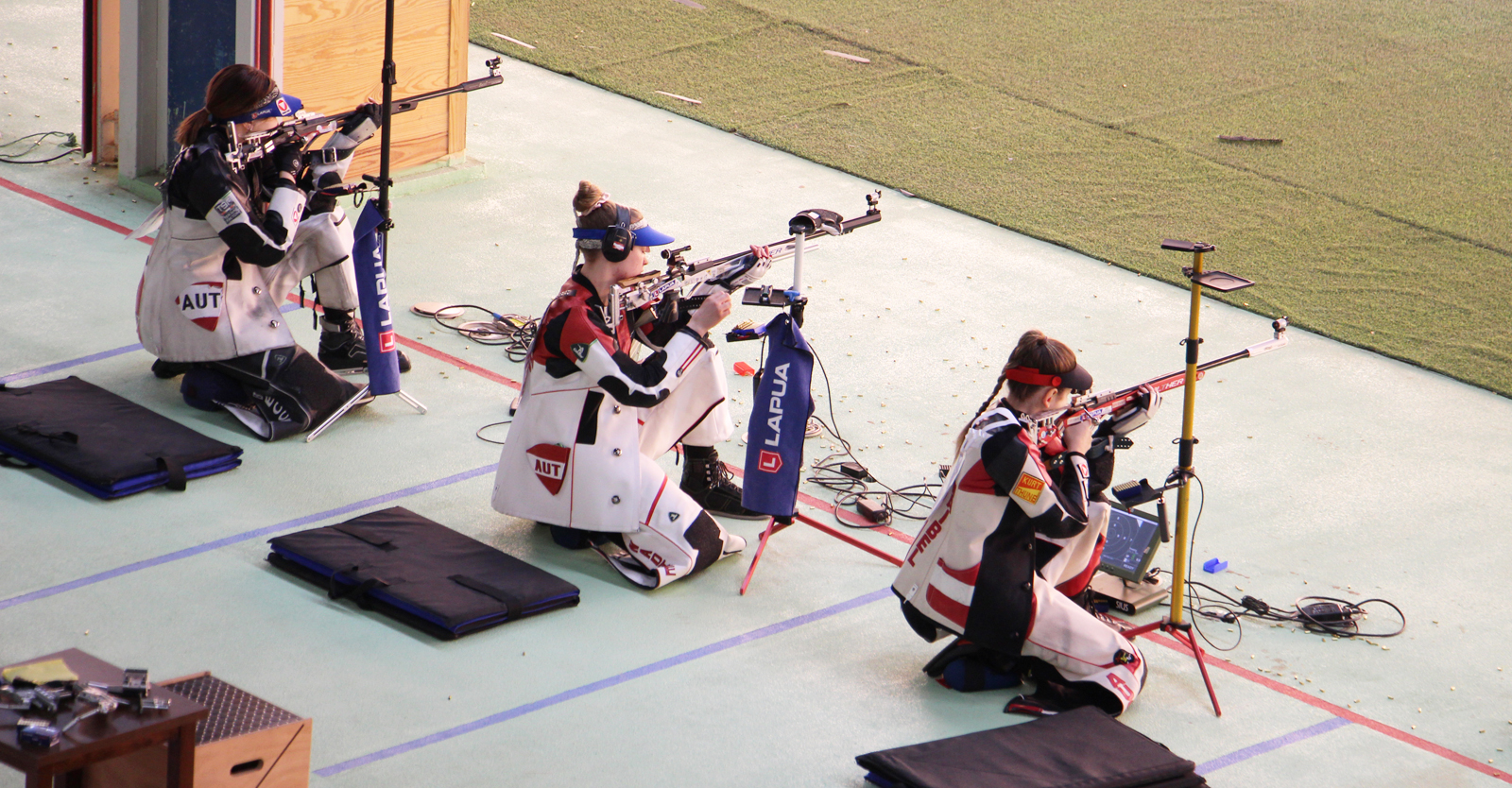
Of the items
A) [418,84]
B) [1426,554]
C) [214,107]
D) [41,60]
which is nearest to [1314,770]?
[1426,554]

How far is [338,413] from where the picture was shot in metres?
7.35

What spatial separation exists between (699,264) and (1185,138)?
7.20 meters

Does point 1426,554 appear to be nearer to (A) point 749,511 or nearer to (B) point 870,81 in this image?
(A) point 749,511

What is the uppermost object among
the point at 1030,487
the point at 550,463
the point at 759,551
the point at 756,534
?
the point at 1030,487

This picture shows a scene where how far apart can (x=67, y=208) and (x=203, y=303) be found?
9.68ft

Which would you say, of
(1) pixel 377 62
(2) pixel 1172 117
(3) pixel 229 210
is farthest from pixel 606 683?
(2) pixel 1172 117

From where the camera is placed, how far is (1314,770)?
5406mm

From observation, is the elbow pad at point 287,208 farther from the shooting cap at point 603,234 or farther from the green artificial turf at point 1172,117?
the green artificial turf at point 1172,117

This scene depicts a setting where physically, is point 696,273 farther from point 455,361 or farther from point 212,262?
point 212,262

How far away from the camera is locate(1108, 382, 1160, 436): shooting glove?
5695 millimetres

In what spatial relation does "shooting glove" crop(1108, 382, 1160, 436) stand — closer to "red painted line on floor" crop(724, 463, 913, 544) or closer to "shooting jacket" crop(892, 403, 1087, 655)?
"shooting jacket" crop(892, 403, 1087, 655)

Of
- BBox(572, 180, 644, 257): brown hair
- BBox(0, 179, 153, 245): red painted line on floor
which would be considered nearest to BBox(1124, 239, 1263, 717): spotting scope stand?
BBox(572, 180, 644, 257): brown hair

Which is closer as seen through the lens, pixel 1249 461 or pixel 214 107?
pixel 214 107

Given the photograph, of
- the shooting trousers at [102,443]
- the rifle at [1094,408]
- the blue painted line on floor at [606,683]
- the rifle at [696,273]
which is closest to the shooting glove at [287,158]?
the shooting trousers at [102,443]
